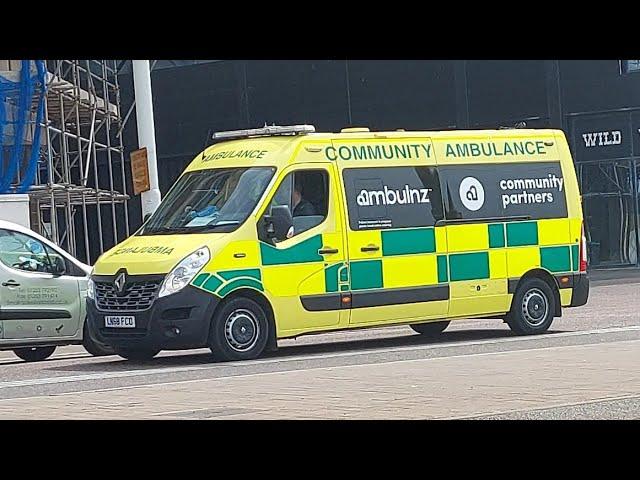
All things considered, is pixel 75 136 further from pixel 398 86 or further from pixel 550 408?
pixel 550 408

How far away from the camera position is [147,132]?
2162 centimetres

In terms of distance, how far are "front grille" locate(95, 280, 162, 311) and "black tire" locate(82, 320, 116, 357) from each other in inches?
37.0

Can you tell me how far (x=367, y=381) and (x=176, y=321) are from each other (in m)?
2.70

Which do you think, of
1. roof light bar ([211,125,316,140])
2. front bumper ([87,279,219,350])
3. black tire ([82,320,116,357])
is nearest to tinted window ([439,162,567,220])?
roof light bar ([211,125,316,140])

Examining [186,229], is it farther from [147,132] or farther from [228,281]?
[147,132]

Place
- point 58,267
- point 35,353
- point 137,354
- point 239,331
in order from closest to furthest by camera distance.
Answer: point 239,331 < point 137,354 < point 58,267 < point 35,353

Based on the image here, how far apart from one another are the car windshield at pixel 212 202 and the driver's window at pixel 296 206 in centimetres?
21

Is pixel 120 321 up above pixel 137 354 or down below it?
above

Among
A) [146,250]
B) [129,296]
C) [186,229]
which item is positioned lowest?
[129,296]

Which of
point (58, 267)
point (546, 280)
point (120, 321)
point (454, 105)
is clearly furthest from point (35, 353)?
point (454, 105)

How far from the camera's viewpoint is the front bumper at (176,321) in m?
14.7

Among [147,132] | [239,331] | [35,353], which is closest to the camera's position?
[239,331]

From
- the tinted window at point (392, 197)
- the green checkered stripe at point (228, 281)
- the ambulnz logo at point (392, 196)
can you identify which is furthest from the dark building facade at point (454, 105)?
the green checkered stripe at point (228, 281)
